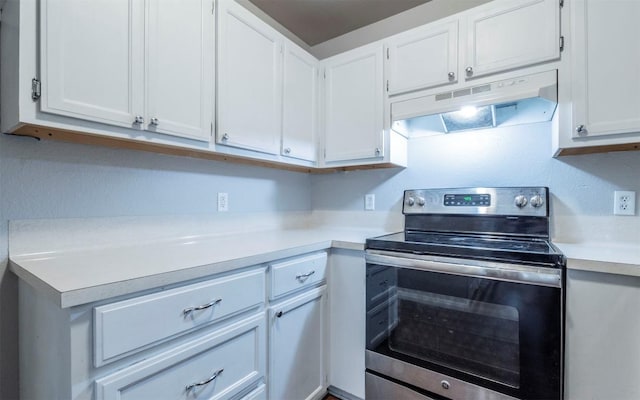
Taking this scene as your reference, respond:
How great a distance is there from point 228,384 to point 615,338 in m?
1.47

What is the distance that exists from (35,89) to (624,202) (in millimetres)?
2548

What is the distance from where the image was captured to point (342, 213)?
7.98 feet

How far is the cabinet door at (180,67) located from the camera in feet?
4.14

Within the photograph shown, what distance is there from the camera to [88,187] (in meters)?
1.33

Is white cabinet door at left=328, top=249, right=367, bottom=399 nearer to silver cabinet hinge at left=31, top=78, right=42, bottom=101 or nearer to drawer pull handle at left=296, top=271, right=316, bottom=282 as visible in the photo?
drawer pull handle at left=296, top=271, right=316, bottom=282

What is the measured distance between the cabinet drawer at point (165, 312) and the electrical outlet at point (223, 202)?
0.73 metres

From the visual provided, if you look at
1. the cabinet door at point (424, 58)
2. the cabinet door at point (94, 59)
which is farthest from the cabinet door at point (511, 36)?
the cabinet door at point (94, 59)

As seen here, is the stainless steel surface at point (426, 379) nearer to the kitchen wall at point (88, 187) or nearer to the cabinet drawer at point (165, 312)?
the cabinet drawer at point (165, 312)

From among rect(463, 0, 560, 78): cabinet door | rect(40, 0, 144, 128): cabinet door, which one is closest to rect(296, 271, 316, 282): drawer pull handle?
rect(40, 0, 144, 128): cabinet door

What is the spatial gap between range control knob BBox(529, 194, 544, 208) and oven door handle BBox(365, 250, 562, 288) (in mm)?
592

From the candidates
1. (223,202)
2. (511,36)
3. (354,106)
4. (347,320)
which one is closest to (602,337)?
(347,320)

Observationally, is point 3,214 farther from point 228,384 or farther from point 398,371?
point 398,371

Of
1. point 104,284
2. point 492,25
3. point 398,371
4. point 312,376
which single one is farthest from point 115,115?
point 492,25

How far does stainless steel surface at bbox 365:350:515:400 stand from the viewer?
4.10ft
